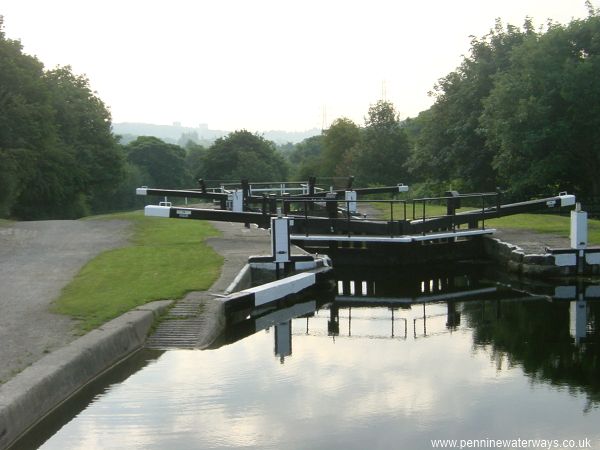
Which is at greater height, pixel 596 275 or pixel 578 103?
pixel 578 103

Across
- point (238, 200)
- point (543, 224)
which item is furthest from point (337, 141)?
point (238, 200)

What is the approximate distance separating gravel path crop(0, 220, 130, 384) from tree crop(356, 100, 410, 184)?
79.2ft

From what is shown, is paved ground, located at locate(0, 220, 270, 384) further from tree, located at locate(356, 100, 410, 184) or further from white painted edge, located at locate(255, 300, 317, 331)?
tree, located at locate(356, 100, 410, 184)

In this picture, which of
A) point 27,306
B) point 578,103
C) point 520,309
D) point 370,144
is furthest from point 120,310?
point 370,144

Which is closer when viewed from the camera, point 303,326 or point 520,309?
point 303,326

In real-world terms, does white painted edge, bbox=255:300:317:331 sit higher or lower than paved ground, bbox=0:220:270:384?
lower

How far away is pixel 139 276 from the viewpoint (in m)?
13.8

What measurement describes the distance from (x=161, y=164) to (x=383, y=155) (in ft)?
116

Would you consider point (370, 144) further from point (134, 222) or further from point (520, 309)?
point (520, 309)

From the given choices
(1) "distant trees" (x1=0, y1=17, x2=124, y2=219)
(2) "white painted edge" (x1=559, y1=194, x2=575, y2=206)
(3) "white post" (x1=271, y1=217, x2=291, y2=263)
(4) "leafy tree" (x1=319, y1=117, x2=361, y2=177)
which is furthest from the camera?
(4) "leafy tree" (x1=319, y1=117, x2=361, y2=177)

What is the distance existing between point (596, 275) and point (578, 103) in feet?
33.3

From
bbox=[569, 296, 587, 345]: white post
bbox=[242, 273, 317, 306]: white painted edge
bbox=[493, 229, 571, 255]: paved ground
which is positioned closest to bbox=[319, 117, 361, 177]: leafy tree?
bbox=[493, 229, 571, 255]: paved ground

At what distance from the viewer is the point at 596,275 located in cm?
A: 1598

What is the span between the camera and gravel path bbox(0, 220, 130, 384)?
9.02m
